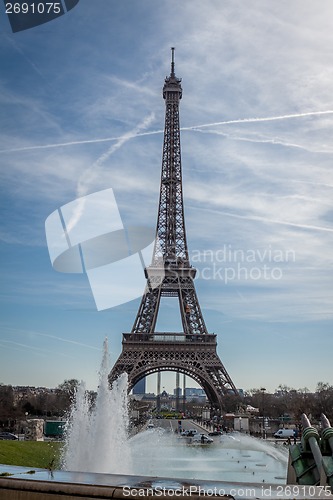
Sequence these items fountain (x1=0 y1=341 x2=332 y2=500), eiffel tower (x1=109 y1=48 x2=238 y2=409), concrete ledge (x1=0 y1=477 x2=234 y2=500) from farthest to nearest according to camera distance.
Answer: eiffel tower (x1=109 y1=48 x2=238 y2=409) → fountain (x1=0 y1=341 x2=332 y2=500) → concrete ledge (x1=0 y1=477 x2=234 y2=500)

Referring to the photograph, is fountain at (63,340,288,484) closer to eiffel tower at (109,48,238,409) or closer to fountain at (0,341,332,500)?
fountain at (0,341,332,500)

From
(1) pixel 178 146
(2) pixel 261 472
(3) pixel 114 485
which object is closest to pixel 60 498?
(3) pixel 114 485

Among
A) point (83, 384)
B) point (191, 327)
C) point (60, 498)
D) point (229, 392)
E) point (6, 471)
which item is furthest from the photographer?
point (191, 327)

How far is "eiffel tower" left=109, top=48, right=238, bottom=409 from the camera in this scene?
65000 millimetres

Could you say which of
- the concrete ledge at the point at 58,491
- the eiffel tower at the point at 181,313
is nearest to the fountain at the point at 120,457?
the concrete ledge at the point at 58,491

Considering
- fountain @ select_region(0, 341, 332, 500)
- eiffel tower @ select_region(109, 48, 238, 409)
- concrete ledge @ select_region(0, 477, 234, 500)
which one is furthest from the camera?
eiffel tower @ select_region(109, 48, 238, 409)

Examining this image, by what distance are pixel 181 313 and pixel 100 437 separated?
50297mm

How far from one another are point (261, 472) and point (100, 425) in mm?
6071

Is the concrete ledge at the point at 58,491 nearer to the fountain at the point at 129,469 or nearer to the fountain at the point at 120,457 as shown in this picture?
the fountain at the point at 129,469

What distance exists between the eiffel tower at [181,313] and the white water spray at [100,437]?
41.2 metres

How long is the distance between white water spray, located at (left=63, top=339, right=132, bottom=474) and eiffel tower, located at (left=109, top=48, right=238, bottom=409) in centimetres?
4118

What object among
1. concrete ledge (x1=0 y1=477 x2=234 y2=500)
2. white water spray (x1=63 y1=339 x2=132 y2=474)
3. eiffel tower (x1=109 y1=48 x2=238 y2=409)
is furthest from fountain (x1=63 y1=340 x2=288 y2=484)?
eiffel tower (x1=109 y1=48 x2=238 y2=409)

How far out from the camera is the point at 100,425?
1936 centimetres

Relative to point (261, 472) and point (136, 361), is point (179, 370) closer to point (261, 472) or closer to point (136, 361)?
point (136, 361)
